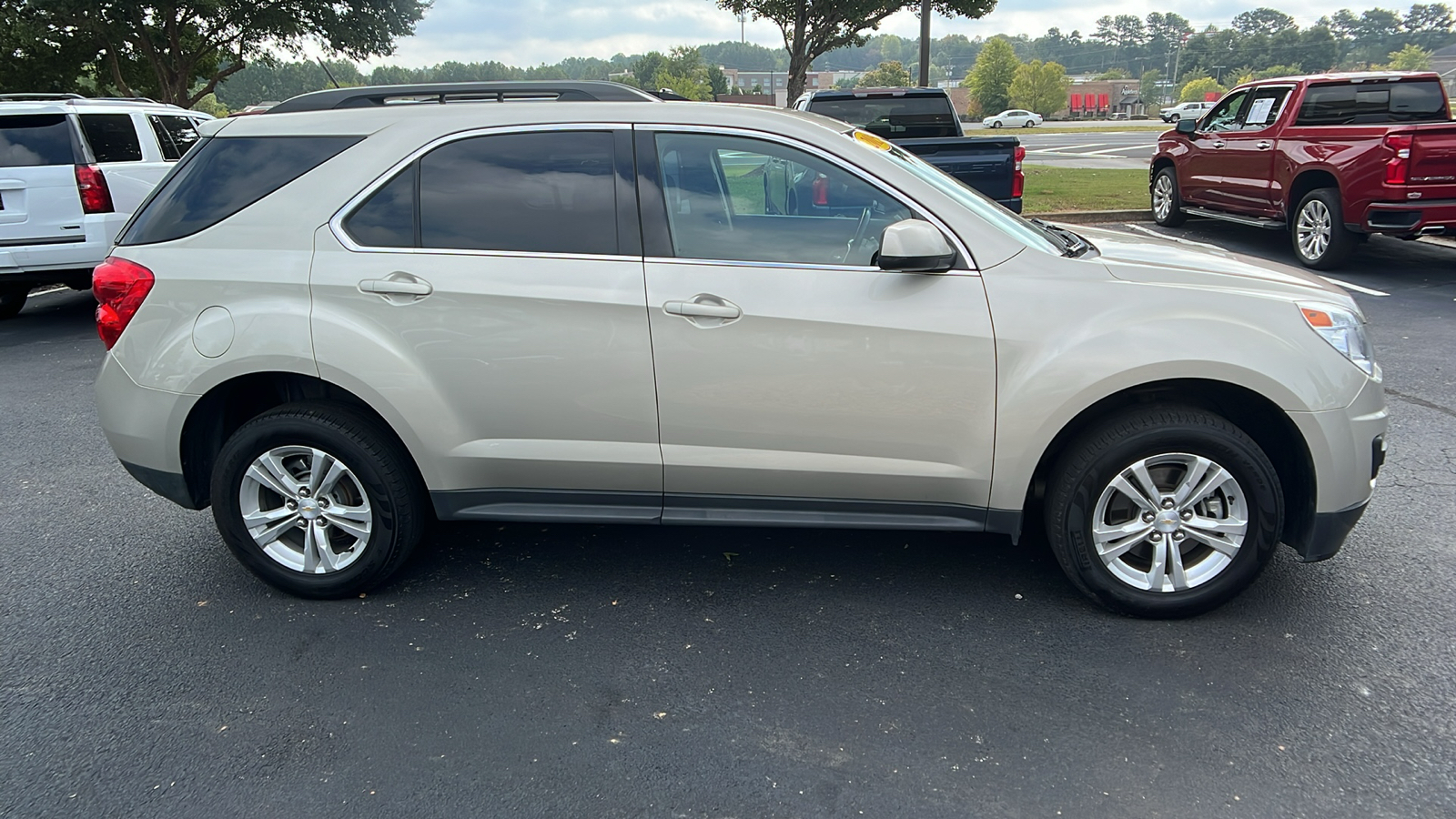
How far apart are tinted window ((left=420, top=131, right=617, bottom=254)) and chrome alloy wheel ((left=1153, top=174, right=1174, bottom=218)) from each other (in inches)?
445

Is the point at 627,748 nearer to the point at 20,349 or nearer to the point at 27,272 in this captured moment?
the point at 20,349

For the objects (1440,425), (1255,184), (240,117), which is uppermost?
(240,117)

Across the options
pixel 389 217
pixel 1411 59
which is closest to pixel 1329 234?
pixel 389 217

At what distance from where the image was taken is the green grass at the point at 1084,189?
14.1 m

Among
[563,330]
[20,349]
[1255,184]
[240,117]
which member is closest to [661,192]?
[563,330]

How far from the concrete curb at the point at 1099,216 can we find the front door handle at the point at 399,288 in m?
11.3

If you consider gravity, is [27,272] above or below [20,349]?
above

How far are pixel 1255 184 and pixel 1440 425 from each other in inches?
248

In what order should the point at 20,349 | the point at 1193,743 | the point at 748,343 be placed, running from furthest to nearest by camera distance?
the point at 20,349 → the point at 748,343 → the point at 1193,743

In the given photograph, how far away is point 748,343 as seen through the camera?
131 inches

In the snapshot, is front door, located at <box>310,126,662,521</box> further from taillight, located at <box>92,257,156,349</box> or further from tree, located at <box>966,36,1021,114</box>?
tree, located at <box>966,36,1021,114</box>

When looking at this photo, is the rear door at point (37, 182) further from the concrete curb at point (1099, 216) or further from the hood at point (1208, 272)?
the concrete curb at point (1099, 216)

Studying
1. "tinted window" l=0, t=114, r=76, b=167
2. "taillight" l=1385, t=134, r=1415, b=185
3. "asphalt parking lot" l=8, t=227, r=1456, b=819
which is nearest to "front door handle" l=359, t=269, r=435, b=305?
"asphalt parking lot" l=8, t=227, r=1456, b=819

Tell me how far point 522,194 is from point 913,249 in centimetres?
138
